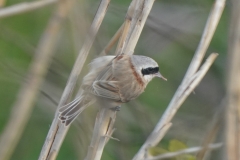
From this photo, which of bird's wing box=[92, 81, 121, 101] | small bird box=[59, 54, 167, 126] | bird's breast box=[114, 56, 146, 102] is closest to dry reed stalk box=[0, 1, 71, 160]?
small bird box=[59, 54, 167, 126]

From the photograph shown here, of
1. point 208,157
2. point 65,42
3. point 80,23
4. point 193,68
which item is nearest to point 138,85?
point 65,42

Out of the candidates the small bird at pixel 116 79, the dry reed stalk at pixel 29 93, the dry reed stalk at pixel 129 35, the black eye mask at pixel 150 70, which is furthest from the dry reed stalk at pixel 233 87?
the black eye mask at pixel 150 70

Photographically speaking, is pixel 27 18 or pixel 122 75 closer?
Answer: pixel 122 75

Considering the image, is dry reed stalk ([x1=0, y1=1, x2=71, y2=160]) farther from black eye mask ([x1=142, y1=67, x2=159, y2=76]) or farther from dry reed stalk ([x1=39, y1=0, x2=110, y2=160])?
black eye mask ([x1=142, y1=67, x2=159, y2=76])

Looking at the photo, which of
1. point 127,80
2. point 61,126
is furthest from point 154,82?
point 61,126

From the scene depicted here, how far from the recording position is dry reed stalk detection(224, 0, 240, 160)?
3.63 ft

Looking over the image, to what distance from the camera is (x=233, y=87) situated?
1.13m

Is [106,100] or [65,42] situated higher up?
[65,42]

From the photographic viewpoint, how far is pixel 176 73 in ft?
12.0

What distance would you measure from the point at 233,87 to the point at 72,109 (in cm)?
140

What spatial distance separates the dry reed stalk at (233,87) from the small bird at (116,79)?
143cm

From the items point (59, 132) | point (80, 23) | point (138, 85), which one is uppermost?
point (138, 85)

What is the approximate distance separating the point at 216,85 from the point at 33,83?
7.83 ft

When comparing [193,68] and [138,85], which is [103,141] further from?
[138,85]
